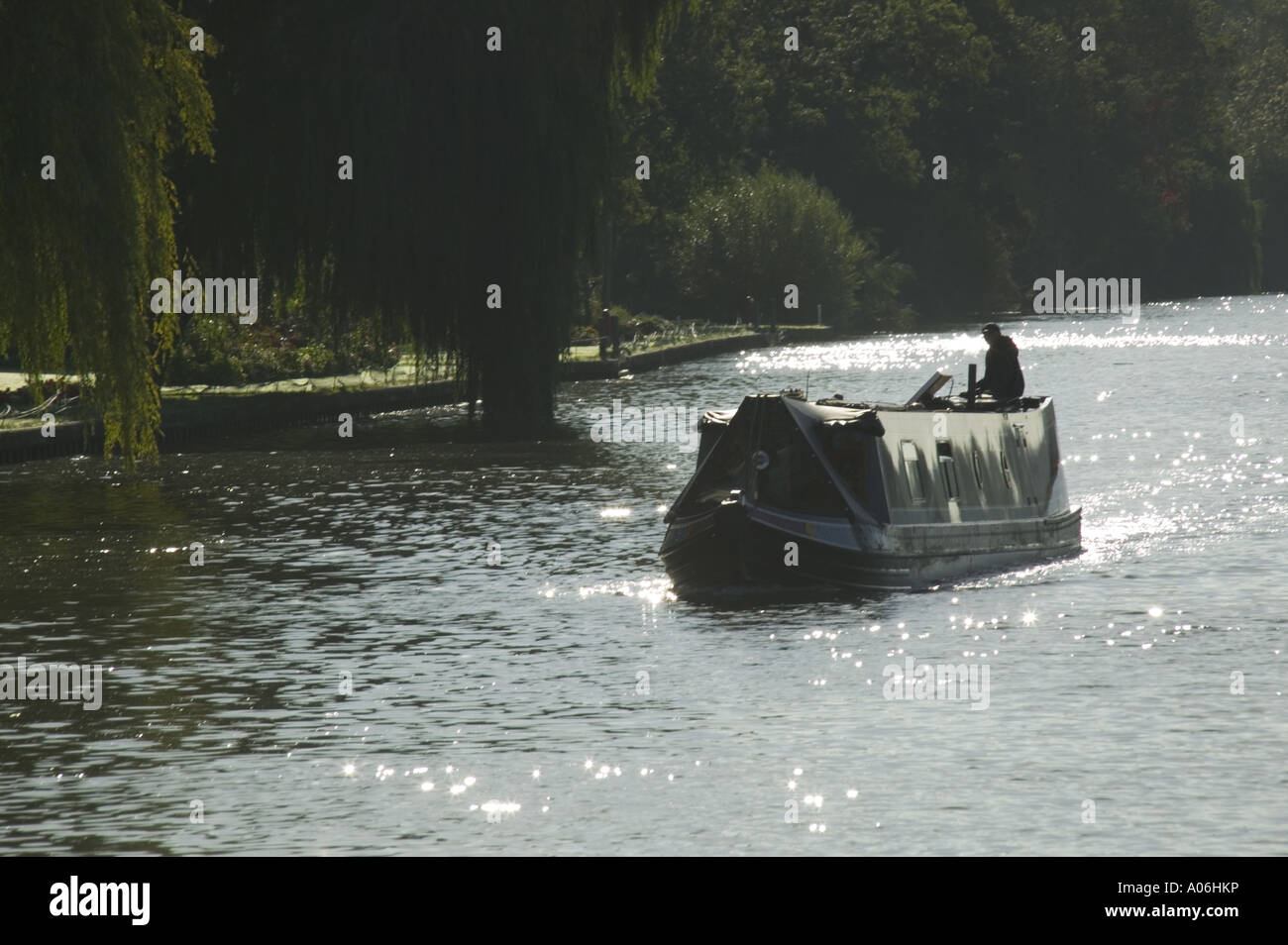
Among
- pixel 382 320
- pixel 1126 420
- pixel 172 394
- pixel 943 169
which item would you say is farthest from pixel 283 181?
pixel 943 169

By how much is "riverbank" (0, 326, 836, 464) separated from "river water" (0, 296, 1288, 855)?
87.6 inches

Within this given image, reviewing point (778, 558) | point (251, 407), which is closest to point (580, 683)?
point (778, 558)

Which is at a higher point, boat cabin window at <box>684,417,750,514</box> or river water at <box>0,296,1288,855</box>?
boat cabin window at <box>684,417,750,514</box>

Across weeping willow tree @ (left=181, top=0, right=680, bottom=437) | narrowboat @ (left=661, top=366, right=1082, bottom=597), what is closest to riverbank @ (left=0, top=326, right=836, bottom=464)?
weeping willow tree @ (left=181, top=0, right=680, bottom=437)

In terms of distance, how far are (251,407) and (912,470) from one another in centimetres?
2084

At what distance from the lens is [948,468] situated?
79.5 ft

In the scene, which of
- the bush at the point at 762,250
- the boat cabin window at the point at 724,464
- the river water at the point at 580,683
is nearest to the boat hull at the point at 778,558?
the river water at the point at 580,683

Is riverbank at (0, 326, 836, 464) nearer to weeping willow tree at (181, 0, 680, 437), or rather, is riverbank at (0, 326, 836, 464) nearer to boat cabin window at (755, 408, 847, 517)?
weeping willow tree at (181, 0, 680, 437)

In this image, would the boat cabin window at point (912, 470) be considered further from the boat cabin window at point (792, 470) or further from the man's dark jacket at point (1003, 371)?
the man's dark jacket at point (1003, 371)

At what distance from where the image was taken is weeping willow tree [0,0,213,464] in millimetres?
23422

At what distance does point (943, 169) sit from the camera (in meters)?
114

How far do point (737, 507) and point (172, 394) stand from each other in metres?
25.5

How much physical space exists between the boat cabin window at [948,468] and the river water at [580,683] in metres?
1.31

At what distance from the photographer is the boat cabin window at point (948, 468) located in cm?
2408
